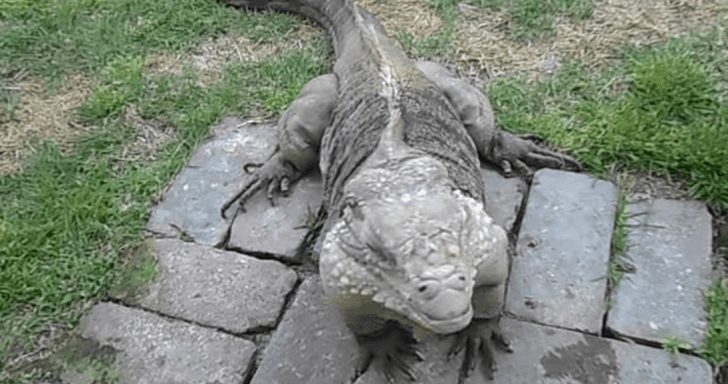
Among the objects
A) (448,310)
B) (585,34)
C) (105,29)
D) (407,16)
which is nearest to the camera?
(448,310)

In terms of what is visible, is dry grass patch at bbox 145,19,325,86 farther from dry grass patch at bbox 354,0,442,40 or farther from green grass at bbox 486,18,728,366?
green grass at bbox 486,18,728,366

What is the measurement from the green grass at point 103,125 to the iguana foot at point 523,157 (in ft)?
4.53

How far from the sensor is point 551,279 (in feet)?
9.90

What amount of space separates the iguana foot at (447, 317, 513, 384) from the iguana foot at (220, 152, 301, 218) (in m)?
1.33

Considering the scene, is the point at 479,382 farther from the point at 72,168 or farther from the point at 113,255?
the point at 72,168

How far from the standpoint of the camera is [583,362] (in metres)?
2.71

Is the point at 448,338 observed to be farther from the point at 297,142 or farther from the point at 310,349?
the point at 297,142

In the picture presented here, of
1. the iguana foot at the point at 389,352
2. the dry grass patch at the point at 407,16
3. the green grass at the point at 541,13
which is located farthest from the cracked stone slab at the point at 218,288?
the green grass at the point at 541,13

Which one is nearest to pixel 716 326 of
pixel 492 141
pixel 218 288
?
pixel 492 141

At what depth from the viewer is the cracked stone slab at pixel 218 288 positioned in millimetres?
3064

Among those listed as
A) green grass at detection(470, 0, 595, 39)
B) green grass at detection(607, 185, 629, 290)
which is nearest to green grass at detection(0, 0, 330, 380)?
green grass at detection(470, 0, 595, 39)

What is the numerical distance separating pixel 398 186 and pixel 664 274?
1454 mm

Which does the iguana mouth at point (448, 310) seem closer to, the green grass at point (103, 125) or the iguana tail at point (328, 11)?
the green grass at point (103, 125)

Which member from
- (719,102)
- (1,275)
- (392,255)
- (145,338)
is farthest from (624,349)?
(1,275)
